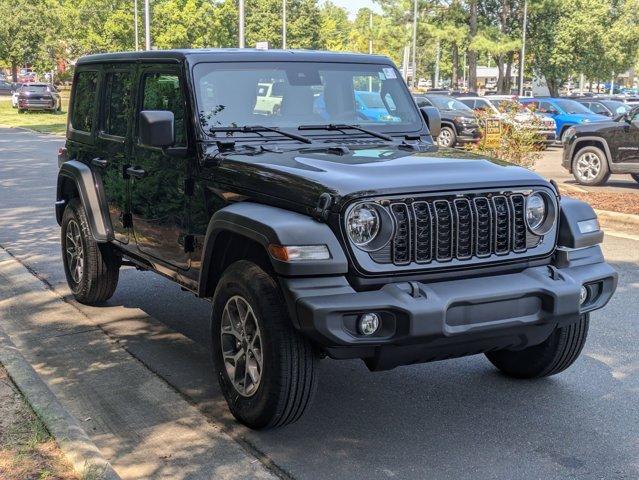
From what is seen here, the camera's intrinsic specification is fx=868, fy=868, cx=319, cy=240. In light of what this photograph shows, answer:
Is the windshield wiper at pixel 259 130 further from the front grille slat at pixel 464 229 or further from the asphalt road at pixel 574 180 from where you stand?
the asphalt road at pixel 574 180

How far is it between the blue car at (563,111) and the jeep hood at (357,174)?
24869mm

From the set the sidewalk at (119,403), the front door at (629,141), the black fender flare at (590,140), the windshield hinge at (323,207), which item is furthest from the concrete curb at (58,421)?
the black fender flare at (590,140)

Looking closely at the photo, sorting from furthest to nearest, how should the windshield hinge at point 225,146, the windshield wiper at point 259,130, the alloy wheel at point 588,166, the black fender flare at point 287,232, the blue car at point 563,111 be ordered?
the blue car at point 563,111 < the alloy wheel at point 588,166 < the windshield wiper at point 259,130 < the windshield hinge at point 225,146 < the black fender flare at point 287,232

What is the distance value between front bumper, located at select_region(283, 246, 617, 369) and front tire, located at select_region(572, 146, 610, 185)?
12381mm

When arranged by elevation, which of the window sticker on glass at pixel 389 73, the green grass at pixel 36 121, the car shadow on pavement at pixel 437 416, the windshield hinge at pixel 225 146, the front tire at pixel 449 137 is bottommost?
the car shadow on pavement at pixel 437 416

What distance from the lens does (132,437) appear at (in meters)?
4.68

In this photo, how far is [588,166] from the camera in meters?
16.7

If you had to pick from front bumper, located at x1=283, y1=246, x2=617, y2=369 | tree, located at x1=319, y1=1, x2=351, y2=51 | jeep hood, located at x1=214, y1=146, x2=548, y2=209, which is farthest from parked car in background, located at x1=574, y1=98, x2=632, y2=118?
tree, located at x1=319, y1=1, x2=351, y2=51

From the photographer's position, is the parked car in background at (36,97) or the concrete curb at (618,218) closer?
the concrete curb at (618,218)

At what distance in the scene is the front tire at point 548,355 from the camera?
17.0 ft

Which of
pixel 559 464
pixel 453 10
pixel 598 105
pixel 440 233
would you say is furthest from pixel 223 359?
pixel 453 10

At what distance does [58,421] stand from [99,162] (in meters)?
2.73

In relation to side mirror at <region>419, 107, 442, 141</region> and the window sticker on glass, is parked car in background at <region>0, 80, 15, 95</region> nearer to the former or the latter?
the window sticker on glass

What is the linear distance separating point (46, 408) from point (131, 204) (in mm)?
1976
